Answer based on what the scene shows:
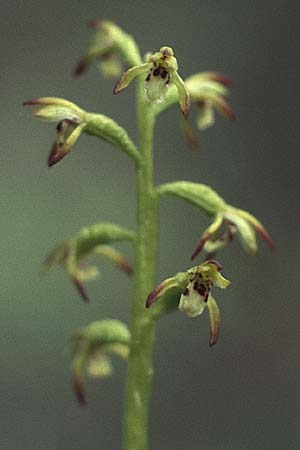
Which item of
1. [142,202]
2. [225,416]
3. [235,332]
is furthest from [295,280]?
[142,202]

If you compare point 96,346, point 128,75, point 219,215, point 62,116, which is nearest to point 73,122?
point 62,116

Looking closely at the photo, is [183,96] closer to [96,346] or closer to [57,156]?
[57,156]

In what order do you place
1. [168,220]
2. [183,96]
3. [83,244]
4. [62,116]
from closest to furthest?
[183,96], [62,116], [83,244], [168,220]

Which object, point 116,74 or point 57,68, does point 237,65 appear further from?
point 116,74

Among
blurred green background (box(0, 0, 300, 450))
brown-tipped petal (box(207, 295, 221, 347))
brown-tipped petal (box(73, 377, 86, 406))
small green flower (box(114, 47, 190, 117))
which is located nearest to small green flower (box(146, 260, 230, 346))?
brown-tipped petal (box(207, 295, 221, 347))

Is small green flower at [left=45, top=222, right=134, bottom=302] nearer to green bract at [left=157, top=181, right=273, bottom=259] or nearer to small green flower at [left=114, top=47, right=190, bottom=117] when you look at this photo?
green bract at [left=157, top=181, right=273, bottom=259]
